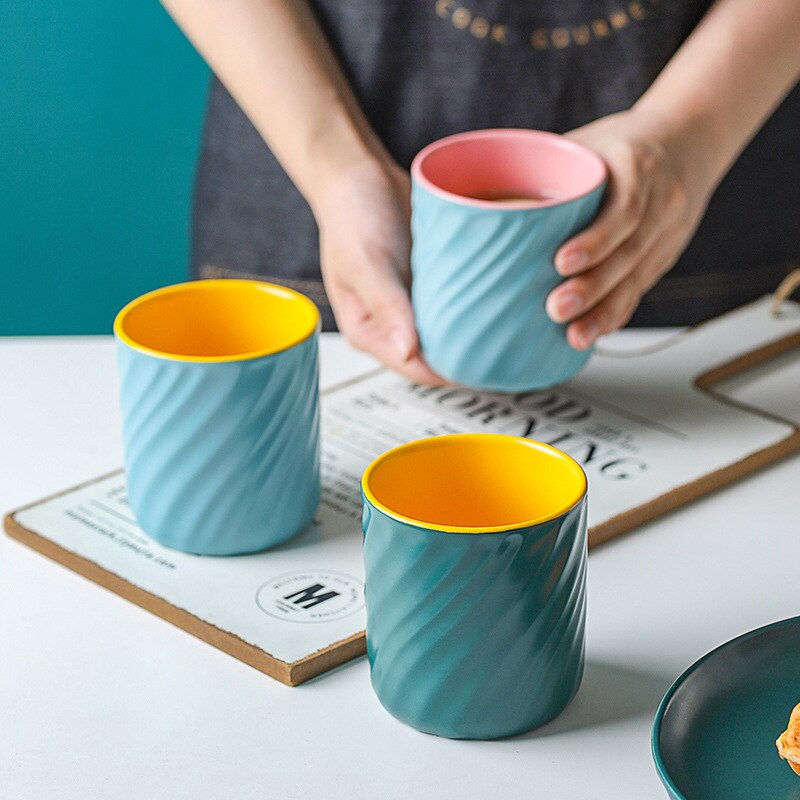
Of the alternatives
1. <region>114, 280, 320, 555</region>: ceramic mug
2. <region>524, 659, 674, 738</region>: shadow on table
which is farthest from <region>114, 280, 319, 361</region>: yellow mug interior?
<region>524, 659, 674, 738</region>: shadow on table

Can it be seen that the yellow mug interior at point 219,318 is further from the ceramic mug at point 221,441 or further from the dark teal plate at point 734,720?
the dark teal plate at point 734,720

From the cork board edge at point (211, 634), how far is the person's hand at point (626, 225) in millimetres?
249

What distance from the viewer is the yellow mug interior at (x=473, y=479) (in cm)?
58

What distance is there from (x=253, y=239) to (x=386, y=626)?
668 mm

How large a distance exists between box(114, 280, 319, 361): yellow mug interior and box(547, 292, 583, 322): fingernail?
141 millimetres

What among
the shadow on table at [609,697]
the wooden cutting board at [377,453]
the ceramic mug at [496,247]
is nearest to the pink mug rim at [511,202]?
the ceramic mug at [496,247]

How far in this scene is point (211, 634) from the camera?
2.02 feet

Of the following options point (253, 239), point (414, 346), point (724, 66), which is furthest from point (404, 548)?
point (253, 239)

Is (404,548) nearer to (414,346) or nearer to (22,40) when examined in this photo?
(414,346)

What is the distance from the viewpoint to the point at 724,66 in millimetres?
945

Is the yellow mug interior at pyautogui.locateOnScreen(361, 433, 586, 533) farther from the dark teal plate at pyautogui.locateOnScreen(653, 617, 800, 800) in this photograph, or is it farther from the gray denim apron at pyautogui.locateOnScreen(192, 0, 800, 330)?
the gray denim apron at pyautogui.locateOnScreen(192, 0, 800, 330)

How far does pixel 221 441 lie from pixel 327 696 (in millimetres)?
145

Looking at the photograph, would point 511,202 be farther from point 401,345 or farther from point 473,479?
Result: point 473,479

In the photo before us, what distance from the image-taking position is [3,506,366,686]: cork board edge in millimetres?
595
